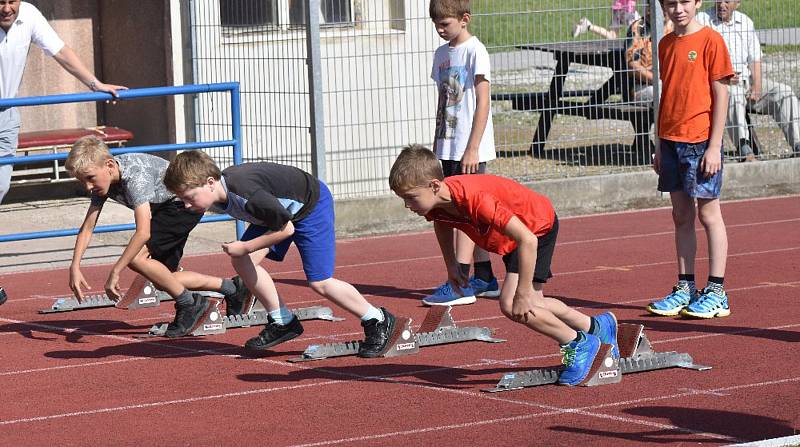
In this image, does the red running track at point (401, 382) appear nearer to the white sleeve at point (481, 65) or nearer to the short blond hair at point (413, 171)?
the short blond hair at point (413, 171)

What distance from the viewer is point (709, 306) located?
28.0ft

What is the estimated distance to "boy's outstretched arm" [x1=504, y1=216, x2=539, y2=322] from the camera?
20.9ft

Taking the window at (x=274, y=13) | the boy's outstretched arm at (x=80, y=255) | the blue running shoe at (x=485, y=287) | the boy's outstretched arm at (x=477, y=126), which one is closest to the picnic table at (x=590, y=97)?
the window at (x=274, y=13)

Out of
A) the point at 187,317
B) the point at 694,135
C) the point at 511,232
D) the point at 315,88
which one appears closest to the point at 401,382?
the point at 511,232

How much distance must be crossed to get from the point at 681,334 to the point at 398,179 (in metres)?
2.45

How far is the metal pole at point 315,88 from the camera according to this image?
13.0 meters

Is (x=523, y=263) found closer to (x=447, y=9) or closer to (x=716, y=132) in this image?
(x=716, y=132)

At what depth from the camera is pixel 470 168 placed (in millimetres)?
9461

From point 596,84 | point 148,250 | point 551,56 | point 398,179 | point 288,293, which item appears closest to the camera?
point 398,179

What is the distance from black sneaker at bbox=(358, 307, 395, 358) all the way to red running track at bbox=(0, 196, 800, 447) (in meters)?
0.12

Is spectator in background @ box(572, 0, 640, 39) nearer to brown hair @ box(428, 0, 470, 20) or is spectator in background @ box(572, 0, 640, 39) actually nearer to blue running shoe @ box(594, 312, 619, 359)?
brown hair @ box(428, 0, 470, 20)

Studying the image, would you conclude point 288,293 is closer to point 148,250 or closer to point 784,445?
point 148,250

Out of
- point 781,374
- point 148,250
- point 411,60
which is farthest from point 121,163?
point 411,60

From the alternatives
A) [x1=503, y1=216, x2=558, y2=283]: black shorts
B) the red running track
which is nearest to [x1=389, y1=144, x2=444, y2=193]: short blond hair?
[x1=503, y1=216, x2=558, y2=283]: black shorts
